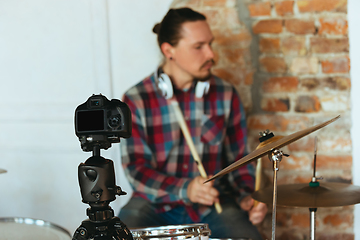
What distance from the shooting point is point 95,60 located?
6.92ft

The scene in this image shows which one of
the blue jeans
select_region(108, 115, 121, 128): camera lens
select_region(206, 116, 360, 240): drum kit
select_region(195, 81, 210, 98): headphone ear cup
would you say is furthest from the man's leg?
select_region(108, 115, 121, 128): camera lens

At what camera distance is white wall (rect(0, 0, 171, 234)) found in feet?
6.77

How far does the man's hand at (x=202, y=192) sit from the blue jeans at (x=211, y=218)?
0.11 meters

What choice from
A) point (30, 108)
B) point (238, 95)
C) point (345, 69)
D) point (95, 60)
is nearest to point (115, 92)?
point (95, 60)

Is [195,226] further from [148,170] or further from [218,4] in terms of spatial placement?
[218,4]

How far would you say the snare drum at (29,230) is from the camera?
4.02 ft

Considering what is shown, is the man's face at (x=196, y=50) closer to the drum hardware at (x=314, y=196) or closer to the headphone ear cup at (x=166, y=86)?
the headphone ear cup at (x=166, y=86)

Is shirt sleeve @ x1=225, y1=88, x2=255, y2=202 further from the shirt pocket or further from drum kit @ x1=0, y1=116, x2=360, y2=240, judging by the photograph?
drum kit @ x1=0, y1=116, x2=360, y2=240

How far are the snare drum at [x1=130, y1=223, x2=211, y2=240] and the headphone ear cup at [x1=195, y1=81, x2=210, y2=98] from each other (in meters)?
0.90

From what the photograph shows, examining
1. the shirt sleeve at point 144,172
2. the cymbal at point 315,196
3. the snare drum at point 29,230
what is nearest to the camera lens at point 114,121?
the snare drum at point 29,230

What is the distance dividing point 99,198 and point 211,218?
3.10ft

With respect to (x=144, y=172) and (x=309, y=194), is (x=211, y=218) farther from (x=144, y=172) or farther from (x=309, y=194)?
(x=309, y=194)

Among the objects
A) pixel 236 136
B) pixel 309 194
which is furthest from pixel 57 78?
pixel 309 194

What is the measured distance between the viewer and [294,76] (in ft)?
6.15
